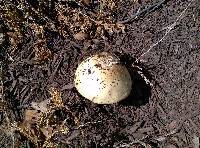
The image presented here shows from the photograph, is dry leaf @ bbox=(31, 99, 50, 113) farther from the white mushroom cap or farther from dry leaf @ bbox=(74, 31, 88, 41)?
dry leaf @ bbox=(74, 31, 88, 41)

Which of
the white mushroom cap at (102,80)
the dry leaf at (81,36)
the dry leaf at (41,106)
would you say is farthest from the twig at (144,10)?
the dry leaf at (41,106)

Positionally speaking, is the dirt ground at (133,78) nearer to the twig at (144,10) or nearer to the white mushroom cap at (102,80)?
the twig at (144,10)

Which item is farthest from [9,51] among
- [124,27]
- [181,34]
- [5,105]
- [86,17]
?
[181,34]

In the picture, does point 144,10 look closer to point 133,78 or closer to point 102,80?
point 133,78

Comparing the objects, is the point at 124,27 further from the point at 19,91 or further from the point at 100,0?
the point at 19,91

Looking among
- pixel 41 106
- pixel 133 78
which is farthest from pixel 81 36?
pixel 41 106
